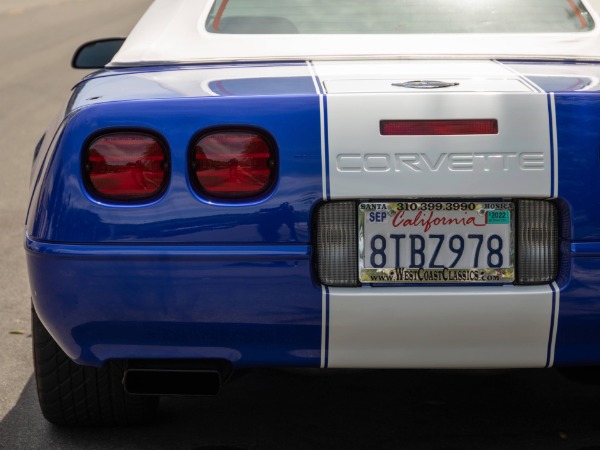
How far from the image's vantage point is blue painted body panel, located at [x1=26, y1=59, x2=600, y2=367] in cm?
297

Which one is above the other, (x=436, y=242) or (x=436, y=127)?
(x=436, y=127)

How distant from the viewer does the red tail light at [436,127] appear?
9.72 feet

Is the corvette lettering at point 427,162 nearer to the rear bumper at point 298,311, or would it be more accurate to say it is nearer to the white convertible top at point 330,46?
the rear bumper at point 298,311

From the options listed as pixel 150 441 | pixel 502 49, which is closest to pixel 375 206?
pixel 502 49

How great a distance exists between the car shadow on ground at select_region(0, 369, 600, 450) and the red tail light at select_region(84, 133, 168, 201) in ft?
3.25

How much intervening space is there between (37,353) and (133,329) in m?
0.74

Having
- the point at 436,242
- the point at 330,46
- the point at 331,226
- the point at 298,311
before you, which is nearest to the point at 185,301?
the point at 298,311

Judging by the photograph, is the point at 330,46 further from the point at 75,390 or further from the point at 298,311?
the point at 75,390

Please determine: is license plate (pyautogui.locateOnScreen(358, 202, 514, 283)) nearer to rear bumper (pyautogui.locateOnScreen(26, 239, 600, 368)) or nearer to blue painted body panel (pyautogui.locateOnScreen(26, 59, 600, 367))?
rear bumper (pyautogui.locateOnScreen(26, 239, 600, 368))

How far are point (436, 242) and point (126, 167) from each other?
2.65ft

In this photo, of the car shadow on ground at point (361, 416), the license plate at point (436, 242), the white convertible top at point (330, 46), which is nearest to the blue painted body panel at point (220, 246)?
the license plate at point (436, 242)

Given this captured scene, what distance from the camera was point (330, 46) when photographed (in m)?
3.69

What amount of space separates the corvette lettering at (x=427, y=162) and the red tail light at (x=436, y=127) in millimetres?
57

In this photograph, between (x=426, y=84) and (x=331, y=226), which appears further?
(x=426, y=84)
